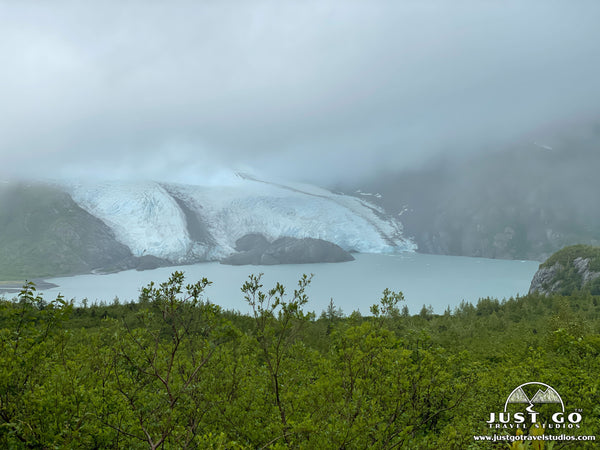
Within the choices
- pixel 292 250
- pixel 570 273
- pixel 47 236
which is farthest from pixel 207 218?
pixel 570 273

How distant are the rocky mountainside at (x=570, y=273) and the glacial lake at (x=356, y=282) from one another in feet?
19.4

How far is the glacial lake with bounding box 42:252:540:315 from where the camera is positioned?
182 feet

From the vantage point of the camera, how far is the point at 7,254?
109750mm

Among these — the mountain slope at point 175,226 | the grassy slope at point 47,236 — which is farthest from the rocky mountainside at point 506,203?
the grassy slope at point 47,236

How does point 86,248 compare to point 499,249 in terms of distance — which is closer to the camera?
point 86,248

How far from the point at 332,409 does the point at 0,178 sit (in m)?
163

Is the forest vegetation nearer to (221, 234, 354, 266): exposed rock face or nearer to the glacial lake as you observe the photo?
the glacial lake

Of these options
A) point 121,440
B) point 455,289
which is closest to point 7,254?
point 455,289

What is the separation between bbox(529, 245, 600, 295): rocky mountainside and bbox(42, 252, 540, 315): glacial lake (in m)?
5.93

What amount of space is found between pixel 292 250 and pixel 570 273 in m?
55.2

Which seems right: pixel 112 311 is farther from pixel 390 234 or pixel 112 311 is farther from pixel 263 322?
pixel 390 234

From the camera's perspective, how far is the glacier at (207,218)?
84.9m

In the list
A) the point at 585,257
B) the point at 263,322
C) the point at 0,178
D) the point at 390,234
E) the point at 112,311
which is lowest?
the point at 112,311

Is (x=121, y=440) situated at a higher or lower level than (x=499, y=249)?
lower
